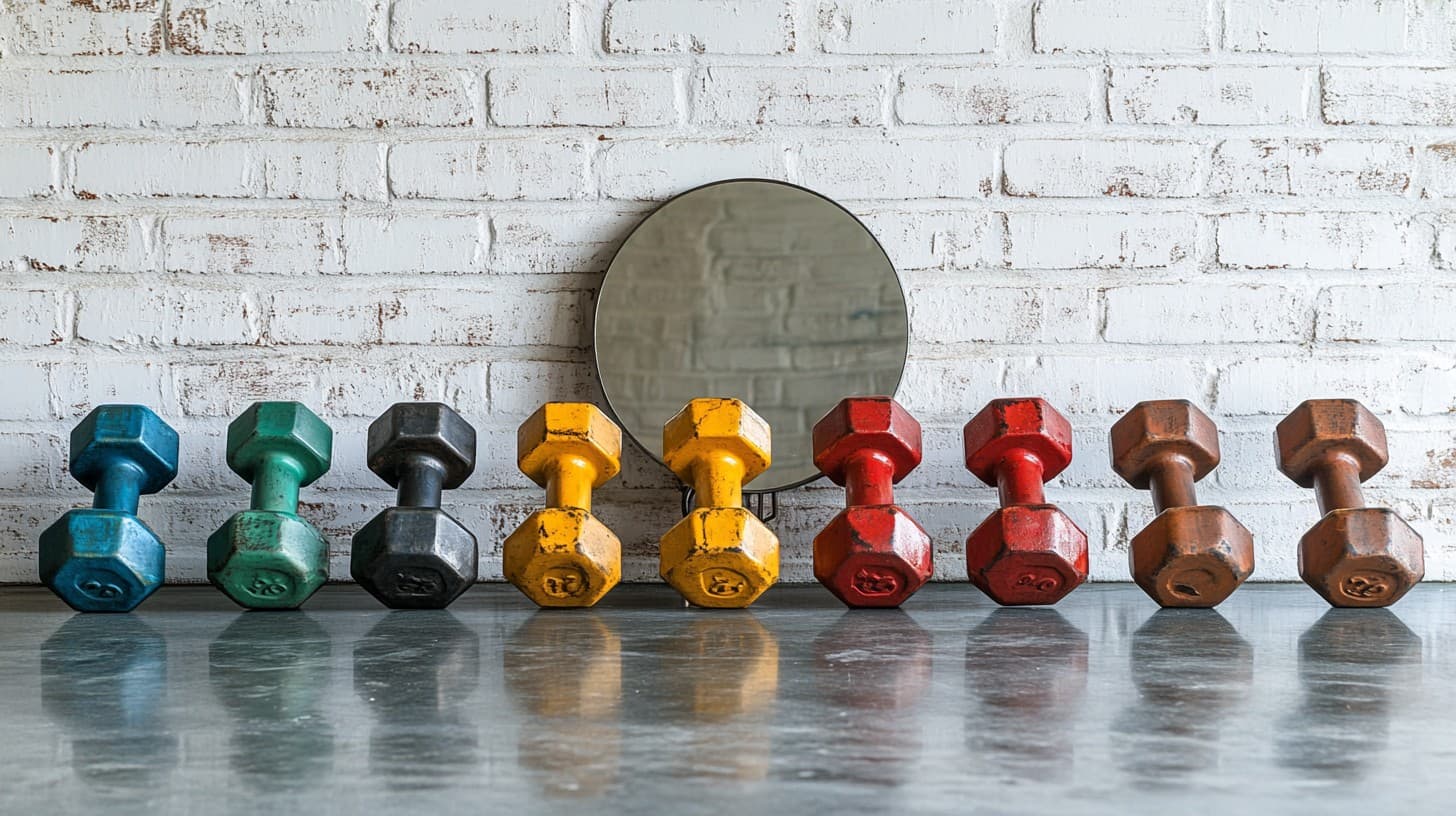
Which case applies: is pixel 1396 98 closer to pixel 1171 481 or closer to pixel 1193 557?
pixel 1171 481

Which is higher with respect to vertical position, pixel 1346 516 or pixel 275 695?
pixel 1346 516

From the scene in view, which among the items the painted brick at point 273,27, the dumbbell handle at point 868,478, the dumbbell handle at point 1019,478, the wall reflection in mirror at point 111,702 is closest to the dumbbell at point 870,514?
the dumbbell handle at point 868,478

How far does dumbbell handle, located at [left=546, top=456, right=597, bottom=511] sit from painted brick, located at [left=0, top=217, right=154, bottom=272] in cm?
85

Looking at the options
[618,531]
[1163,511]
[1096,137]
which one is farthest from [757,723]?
[1096,137]

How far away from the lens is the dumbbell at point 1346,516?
1.59 metres

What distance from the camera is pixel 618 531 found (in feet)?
6.63

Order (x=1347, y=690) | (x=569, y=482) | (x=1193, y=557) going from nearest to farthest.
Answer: (x=1347, y=690) → (x=1193, y=557) → (x=569, y=482)

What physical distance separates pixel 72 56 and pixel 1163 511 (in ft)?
6.30

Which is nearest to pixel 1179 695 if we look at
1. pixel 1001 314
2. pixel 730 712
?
pixel 730 712

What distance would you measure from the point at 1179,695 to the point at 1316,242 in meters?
1.26

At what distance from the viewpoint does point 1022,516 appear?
1.62 m

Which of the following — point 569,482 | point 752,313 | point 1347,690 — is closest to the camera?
point 1347,690

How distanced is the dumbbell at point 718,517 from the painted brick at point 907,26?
74 cm

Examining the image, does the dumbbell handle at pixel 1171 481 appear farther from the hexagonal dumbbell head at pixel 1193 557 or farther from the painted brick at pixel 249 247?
the painted brick at pixel 249 247
